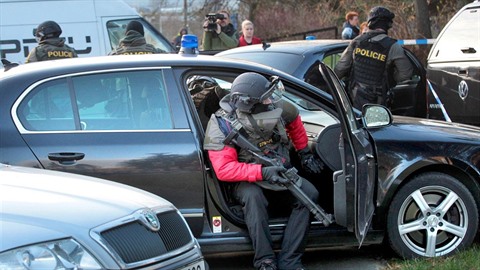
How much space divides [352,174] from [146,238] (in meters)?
1.72

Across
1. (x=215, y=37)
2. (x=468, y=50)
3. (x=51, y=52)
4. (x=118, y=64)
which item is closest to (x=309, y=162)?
(x=118, y=64)

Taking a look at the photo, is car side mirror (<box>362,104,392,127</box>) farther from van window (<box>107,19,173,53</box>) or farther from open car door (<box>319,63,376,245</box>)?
van window (<box>107,19,173,53</box>)

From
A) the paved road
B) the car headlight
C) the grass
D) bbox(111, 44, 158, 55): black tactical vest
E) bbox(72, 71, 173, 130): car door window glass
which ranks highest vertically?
bbox(72, 71, 173, 130): car door window glass

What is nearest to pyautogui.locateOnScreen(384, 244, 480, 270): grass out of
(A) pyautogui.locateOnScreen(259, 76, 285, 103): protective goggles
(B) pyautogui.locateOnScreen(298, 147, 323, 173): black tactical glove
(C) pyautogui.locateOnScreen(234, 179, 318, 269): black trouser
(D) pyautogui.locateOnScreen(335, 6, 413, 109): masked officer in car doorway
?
(C) pyautogui.locateOnScreen(234, 179, 318, 269): black trouser

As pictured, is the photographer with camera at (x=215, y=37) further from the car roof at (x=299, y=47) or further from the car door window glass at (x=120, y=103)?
the car door window glass at (x=120, y=103)

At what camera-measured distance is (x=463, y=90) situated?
8.71 metres

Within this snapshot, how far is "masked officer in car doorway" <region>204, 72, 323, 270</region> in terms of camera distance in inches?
198

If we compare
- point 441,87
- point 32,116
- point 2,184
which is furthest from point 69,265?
point 441,87

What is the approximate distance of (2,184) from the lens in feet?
12.5

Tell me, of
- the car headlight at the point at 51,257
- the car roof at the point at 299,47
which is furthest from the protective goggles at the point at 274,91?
the car roof at the point at 299,47

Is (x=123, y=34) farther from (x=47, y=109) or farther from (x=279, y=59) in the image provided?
(x=47, y=109)

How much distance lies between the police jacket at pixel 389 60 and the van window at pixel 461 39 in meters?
1.38

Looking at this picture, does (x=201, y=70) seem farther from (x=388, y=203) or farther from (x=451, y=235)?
(x=451, y=235)

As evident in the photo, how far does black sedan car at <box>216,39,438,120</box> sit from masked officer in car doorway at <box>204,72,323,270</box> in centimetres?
210
